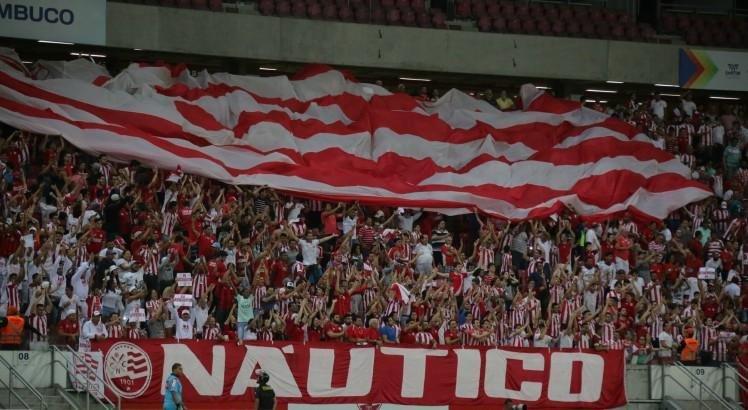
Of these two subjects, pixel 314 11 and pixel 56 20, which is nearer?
pixel 56 20

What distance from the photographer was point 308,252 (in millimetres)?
26016

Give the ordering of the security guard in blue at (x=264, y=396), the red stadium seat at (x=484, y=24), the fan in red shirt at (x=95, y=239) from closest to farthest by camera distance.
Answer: the security guard in blue at (x=264, y=396) → the fan in red shirt at (x=95, y=239) → the red stadium seat at (x=484, y=24)

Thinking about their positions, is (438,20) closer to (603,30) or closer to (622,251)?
(603,30)

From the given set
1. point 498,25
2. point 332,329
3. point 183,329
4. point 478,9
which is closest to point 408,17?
point 478,9

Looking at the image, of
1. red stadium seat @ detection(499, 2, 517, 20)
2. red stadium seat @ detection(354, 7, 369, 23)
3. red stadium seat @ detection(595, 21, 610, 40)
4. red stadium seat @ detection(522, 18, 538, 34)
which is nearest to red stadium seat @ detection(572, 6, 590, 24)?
red stadium seat @ detection(595, 21, 610, 40)

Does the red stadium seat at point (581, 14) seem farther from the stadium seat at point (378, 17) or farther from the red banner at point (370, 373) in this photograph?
the red banner at point (370, 373)

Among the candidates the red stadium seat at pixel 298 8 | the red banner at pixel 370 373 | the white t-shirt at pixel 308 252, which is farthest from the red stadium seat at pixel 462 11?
the red banner at pixel 370 373

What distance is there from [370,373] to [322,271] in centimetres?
247

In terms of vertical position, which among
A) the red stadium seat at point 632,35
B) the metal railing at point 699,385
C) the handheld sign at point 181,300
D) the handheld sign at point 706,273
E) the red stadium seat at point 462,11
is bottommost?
the metal railing at point 699,385

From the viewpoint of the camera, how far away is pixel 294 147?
2870cm

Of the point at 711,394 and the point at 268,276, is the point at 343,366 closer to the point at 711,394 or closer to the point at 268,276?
the point at 268,276

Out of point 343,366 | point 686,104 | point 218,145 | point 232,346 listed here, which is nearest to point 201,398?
point 232,346

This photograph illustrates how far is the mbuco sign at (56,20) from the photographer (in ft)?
92.7

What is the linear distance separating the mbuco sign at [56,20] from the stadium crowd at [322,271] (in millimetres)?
3301
